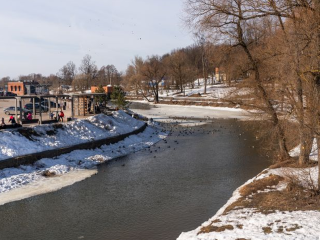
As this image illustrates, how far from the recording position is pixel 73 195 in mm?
16641

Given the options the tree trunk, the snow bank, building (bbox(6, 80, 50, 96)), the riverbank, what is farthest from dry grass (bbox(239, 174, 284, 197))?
building (bbox(6, 80, 50, 96))

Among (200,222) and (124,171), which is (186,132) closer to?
(124,171)

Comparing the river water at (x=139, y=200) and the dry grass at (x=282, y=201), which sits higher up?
the dry grass at (x=282, y=201)

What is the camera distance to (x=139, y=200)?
50.8ft

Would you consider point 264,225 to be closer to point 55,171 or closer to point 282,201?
point 282,201

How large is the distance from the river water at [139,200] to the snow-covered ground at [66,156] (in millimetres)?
1083

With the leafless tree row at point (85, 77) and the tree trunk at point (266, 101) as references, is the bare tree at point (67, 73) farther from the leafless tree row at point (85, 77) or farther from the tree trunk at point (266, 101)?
the tree trunk at point (266, 101)

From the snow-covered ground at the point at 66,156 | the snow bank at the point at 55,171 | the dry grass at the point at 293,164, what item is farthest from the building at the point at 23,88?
the dry grass at the point at 293,164

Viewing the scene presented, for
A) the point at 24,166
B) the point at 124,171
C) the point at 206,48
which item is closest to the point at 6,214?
the point at 24,166

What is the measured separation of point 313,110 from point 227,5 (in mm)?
8202

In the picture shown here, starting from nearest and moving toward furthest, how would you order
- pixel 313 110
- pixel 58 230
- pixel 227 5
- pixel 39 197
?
pixel 313 110 → pixel 58 230 → pixel 39 197 → pixel 227 5

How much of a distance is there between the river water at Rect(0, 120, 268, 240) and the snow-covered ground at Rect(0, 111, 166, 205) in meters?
1.08

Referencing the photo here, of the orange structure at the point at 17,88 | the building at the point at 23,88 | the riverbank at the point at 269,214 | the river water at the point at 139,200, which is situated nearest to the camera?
the riverbank at the point at 269,214

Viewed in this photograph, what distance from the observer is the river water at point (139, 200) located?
12438 millimetres
